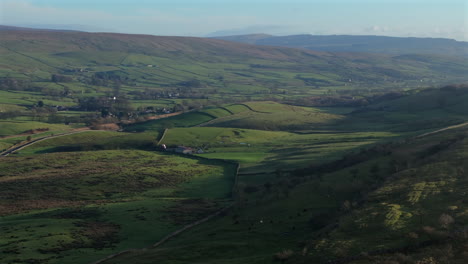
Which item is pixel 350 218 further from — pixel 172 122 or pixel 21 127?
pixel 172 122

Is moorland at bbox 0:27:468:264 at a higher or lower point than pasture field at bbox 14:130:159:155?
higher

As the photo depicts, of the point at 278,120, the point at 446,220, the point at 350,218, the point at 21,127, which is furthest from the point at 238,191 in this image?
the point at 21,127

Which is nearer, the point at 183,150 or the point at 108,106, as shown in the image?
the point at 183,150

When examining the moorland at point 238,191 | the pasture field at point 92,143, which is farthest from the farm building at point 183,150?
the pasture field at point 92,143

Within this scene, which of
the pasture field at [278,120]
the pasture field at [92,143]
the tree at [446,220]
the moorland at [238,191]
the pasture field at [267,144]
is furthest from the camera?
the pasture field at [278,120]

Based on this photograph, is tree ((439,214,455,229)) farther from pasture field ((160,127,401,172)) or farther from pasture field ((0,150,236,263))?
pasture field ((160,127,401,172))

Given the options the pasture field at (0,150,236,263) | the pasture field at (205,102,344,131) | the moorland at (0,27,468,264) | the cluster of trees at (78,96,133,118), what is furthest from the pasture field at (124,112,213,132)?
the pasture field at (0,150,236,263)

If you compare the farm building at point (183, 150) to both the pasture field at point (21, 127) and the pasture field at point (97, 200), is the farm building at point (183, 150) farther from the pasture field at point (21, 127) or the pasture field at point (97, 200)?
the pasture field at point (21, 127)

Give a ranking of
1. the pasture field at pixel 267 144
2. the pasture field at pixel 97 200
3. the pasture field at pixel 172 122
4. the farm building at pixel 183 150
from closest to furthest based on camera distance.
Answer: the pasture field at pixel 97 200 → the pasture field at pixel 267 144 → the farm building at pixel 183 150 → the pasture field at pixel 172 122
